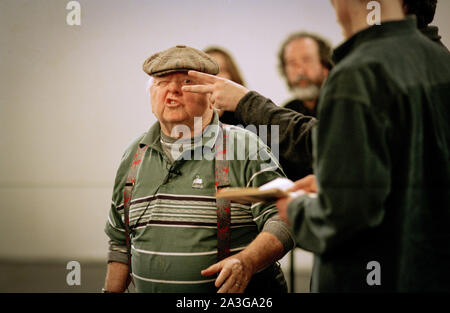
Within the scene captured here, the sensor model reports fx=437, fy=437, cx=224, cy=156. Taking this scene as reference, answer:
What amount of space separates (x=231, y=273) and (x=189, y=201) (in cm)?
32

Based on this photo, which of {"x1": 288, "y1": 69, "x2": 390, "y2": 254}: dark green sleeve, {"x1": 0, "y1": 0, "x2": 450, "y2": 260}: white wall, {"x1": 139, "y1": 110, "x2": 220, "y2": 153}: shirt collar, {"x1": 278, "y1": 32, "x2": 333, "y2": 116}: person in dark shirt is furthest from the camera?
{"x1": 278, "y1": 32, "x2": 333, "y2": 116}: person in dark shirt

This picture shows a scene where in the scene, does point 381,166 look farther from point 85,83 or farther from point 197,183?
point 85,83

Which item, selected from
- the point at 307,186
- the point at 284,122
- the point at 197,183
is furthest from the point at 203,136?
the point at 307,186

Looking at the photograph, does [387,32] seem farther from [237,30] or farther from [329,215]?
[237,30]

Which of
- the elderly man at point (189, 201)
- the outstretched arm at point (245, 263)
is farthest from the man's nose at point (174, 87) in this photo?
the outstretched arm at point (245, 263)

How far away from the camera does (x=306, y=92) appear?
90.3 inches

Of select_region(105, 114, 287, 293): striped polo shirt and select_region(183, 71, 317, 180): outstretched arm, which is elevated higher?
select_region(183, 71, 317, 180): outstretched arm

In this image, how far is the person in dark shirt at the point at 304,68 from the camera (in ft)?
7.35

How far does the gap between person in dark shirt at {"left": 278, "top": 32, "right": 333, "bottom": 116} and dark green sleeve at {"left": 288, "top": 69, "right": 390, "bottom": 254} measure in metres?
1.27

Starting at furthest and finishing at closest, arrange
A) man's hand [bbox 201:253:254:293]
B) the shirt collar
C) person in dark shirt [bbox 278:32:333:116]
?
person in dark shirt [bbox 278:32:333:116], the shirt collar, man's hand [bbox 201:253:254:293]

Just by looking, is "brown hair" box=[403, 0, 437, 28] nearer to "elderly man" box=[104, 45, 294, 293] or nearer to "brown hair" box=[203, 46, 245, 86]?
"elderly man" box=[104, 45, 294, 293]

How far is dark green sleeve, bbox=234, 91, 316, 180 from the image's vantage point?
4.60 ft

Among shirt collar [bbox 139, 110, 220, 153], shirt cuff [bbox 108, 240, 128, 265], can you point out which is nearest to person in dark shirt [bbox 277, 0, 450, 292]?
shirt collar [bbox 139, 110, 220, 153]

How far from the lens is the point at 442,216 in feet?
3.50
